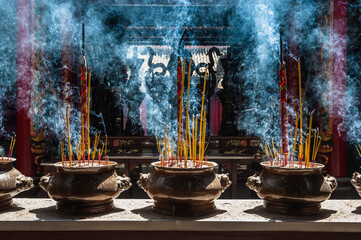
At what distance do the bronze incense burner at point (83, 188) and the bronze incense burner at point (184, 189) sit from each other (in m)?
0.14

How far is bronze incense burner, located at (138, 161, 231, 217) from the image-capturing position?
1105mm

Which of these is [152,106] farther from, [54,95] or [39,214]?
[39,214]

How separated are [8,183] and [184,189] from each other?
628mm

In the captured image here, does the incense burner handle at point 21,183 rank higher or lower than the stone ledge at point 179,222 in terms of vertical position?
higher

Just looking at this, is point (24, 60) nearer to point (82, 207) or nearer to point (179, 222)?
point (82, 207)

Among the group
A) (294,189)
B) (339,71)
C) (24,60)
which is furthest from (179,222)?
(24,60)

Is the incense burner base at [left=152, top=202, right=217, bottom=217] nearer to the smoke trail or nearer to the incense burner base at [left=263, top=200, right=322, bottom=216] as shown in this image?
the incense burner base at [left=263, top=200, right=322, bottom=216]

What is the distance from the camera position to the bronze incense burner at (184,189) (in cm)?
111

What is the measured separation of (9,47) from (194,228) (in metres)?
5.52

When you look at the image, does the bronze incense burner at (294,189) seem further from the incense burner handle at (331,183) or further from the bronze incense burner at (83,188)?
the bronze incense burner at (83,188)

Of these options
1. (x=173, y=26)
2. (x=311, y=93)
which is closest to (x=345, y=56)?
(x=311, y=93)

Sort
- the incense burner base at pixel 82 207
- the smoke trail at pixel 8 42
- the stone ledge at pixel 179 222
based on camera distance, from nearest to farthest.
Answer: the stone ledge at pixel 179 222, the incense burner base at pixel 82 207, the smoke trail at pixel 8 42

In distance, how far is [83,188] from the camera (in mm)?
1125

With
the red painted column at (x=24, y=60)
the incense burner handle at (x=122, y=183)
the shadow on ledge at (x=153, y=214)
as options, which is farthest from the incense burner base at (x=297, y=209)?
the red painted column at (x=24, y=60)
